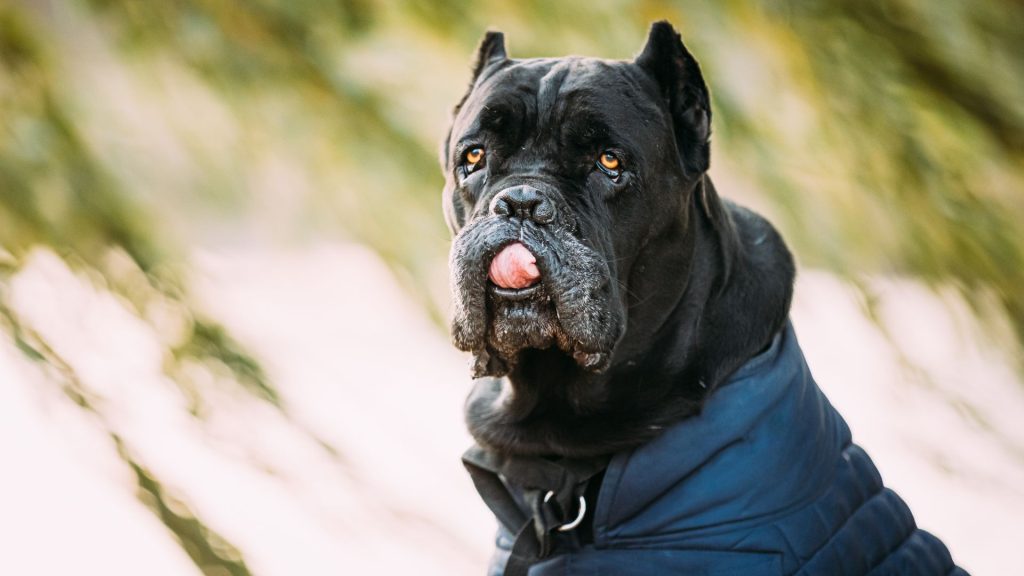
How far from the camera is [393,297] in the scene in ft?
6.30

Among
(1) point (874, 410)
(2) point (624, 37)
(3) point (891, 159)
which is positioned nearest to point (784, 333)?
(3) point (891, 159)

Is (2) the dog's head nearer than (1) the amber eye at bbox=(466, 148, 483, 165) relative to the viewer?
Yes

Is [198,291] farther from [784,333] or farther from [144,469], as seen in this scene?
[784,333]

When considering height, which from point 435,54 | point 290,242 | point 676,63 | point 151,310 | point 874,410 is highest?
point 874,410

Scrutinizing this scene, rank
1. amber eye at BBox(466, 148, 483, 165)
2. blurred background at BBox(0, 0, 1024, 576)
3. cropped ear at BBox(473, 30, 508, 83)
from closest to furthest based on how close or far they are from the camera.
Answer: blurred background at BBox(0, 0, 1024, 576) → amber eye at BBox(466, 148, 483, 165) → cropped ear at BBox(473, 30, 508, 83)

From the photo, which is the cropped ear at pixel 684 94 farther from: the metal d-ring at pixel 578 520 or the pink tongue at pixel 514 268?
the metal d-ring at pixel 578 520

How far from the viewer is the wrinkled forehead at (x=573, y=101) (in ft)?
7.14

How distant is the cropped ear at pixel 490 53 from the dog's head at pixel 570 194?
0.08 metres

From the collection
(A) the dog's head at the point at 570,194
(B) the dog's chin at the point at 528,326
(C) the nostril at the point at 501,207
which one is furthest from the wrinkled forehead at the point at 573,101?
(B) the dog's chin at the point at 528,326

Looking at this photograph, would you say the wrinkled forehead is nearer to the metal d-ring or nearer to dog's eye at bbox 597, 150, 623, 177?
dog's eye at bbox 597, 150, 623, 177

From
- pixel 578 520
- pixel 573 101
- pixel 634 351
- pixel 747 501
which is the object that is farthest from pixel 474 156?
pixel 747 501

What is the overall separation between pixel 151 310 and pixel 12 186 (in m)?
0.26

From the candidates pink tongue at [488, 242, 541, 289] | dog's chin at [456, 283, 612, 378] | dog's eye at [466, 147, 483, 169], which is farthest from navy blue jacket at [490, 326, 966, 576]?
dog's eye at [466, 147, 483, 169]

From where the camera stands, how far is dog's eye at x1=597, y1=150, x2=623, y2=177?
218 centimetres
